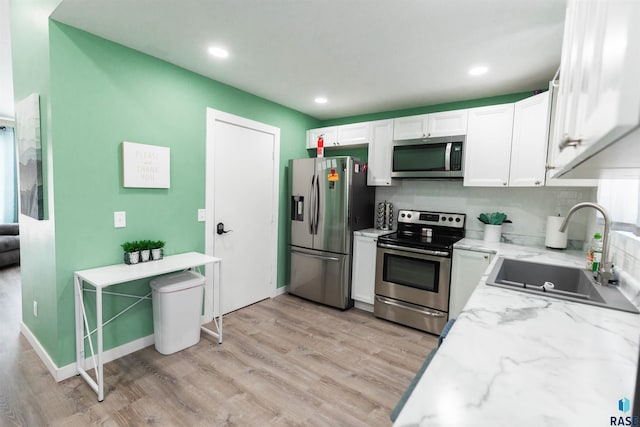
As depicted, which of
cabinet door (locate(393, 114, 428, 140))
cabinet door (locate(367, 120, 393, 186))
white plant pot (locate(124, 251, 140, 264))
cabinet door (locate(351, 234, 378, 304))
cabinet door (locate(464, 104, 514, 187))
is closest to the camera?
white plant pot (locate(124, 251, 140, 264))

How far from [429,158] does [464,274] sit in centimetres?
123

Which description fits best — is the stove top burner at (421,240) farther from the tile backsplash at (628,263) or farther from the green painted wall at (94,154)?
the green painted wall at (94,154)

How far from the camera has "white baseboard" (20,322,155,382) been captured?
83.6 inches

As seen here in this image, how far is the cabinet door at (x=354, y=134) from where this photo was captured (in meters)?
3.68

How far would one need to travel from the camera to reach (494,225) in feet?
9.93

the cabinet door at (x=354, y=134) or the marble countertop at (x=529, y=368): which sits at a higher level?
the cabinet door at (x=354, y=134)

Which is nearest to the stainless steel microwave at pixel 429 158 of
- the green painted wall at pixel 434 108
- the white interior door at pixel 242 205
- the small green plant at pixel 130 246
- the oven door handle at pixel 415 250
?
the green painted wall at pixel 434 108

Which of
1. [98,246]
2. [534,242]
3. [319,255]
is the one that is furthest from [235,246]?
[534,242]

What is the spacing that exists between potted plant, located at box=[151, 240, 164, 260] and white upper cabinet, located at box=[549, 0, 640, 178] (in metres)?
2.66

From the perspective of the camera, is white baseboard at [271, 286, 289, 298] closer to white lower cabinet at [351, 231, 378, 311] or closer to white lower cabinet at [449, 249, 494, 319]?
white lower cabinet at [351, 231, 378, 311]

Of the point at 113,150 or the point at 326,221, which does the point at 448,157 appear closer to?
the point at 326,221

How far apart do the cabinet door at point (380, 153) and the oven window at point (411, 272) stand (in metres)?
0.94

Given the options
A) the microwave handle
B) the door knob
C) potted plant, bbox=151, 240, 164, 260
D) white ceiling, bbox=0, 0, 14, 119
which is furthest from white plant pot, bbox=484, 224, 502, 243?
white ceiling, bbox=0, 0, 14, 119

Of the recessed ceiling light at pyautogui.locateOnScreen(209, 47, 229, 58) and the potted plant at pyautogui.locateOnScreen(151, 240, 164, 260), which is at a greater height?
the recessed ceiling light at pyautogui.locateOnScreen(209, 47, 229, 58)
